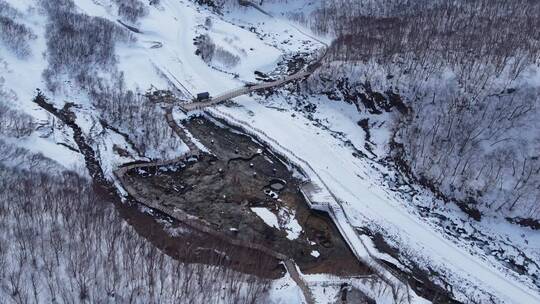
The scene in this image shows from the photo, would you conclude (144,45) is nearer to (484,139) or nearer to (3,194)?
(3,194)

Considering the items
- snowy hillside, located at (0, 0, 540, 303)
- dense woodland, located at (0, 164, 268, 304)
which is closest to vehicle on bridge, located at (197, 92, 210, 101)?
snowy hillside, located at (0, 0, 540, 303)

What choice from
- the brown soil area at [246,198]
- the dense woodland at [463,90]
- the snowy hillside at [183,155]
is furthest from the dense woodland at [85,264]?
the dense woodland at [463,90]

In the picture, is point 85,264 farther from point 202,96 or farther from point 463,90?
point 463,90

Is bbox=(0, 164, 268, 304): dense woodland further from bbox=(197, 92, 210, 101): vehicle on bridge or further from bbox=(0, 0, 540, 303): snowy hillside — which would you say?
bbox=(197, 92, 210, 101): vehicle on bridge

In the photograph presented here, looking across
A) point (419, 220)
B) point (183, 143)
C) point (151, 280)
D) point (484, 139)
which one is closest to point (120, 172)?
point (183, 143)

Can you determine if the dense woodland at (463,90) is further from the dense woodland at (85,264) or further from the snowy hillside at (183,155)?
the dense woodland at (85,264)

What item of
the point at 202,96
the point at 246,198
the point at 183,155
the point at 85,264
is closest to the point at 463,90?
the point at 246,198
